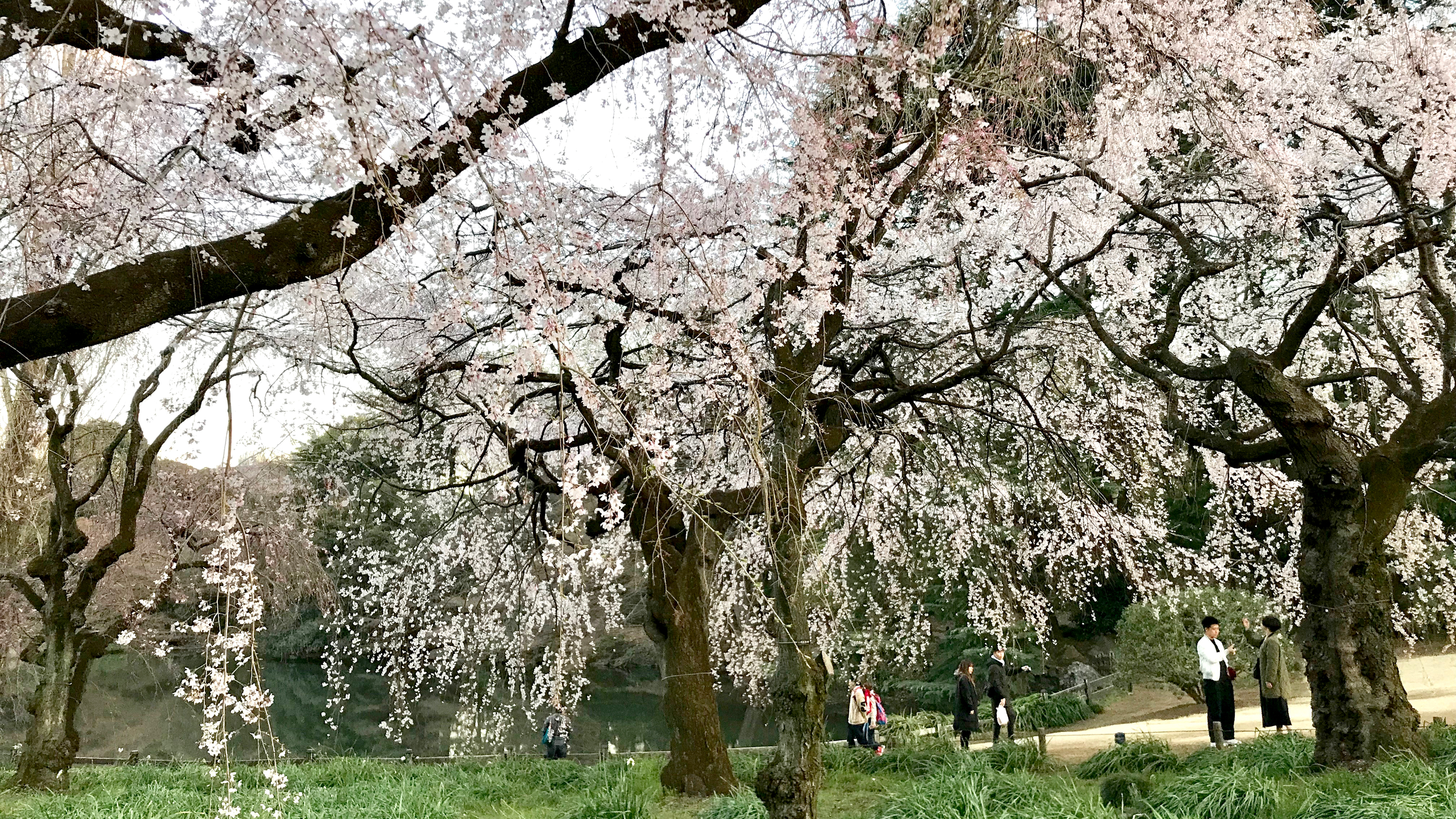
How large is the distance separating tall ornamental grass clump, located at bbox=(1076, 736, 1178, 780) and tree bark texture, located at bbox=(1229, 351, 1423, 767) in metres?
1.43

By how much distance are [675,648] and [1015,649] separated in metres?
8.59

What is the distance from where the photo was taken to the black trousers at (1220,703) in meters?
7.50

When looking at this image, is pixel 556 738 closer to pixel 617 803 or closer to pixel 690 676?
pixel 690 676

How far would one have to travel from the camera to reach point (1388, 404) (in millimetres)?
8734

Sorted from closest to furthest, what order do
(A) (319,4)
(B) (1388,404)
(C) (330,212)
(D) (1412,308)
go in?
(C) (330,212)
(A) (319,4)
(D) (1412,308)
(B) (1388,404)

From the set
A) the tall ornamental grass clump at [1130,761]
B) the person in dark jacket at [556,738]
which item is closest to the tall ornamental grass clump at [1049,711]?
the tall ornamental grass clump at [1130,761]

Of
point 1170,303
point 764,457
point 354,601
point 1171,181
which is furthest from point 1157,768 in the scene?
point 354,601

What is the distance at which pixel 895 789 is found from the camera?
6.36 metres

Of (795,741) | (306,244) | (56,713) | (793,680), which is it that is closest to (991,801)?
(795,741)

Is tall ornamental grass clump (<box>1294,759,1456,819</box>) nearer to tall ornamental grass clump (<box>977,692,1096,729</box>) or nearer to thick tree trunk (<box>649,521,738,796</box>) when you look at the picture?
thick tree trunk (<box>649,521,738,796</box>)

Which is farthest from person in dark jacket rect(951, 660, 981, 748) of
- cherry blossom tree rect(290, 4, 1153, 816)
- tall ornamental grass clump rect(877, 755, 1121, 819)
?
tall ornamental grass clump rect(877, 755, 1121, 819)

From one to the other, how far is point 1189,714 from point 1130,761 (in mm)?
4879

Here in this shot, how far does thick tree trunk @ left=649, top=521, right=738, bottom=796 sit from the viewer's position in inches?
272

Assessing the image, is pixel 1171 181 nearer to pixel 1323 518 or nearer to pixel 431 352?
pixel 1323 518
